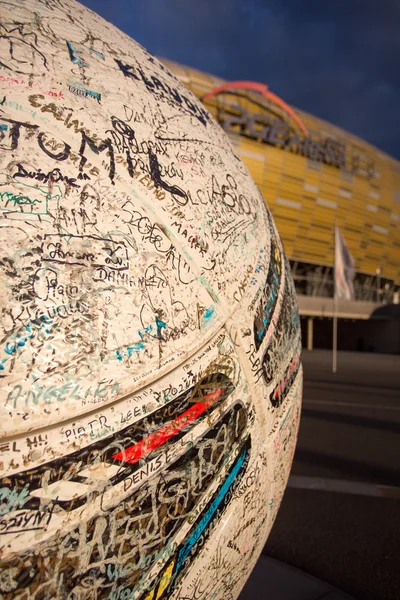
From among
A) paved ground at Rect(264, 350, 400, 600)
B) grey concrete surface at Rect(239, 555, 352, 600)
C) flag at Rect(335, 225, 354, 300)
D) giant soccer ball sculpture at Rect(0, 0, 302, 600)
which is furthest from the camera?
flag at Rect(335, 225, 354, 300)

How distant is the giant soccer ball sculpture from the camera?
3.21 feet

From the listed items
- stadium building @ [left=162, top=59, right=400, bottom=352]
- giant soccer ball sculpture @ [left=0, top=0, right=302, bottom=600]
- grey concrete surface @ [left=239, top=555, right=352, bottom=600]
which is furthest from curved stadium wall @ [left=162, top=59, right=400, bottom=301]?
giant soccer ball sculpture @ [left=0, top=0, right=302, bottom=600]

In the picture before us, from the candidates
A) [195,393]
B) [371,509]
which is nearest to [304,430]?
[371,509]

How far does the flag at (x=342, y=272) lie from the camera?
1405cm

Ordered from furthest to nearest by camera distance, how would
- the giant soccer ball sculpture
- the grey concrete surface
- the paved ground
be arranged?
the paved ground → the grey concrete surface → the giant soccer ball sculpture

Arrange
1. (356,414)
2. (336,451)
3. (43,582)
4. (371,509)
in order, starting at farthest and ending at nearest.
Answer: (356,414), (336,451), (371,509), (43,582)

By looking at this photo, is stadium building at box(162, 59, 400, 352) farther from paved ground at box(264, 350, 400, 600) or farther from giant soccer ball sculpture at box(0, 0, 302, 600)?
giant soccer ball sculpture at box(0, 0, 302, 600)

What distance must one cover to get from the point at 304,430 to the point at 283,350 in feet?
16.0

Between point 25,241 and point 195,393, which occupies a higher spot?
point 25,241

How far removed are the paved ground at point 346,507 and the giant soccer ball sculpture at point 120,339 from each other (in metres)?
1.67

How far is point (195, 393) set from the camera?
118cm

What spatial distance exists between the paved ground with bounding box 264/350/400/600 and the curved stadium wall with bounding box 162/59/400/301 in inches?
972

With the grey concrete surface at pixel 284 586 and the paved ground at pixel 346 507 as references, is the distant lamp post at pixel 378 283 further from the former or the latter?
the grey concrete surface at pixel 284 586

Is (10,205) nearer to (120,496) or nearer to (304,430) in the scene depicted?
(120,496)
